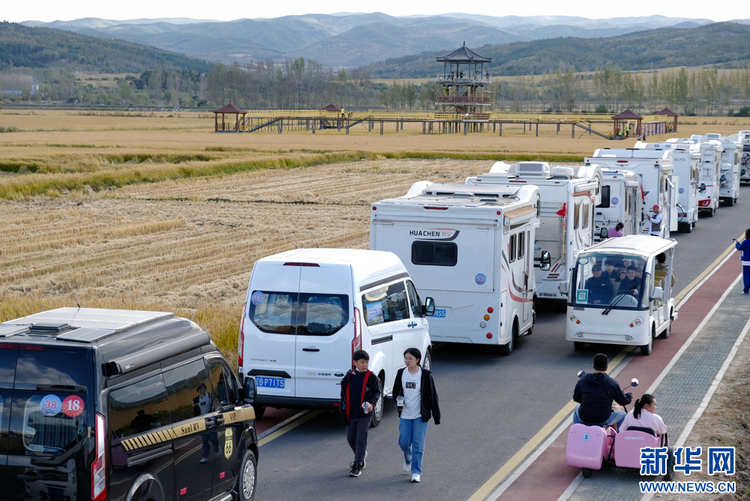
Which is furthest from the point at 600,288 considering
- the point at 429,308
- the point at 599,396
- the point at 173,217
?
the point at 173,217

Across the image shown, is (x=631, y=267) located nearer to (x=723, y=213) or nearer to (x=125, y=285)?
(x=125, y=285)

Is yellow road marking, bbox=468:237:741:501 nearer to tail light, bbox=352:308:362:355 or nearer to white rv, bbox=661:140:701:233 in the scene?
tail light, bbox=352:308:362:355

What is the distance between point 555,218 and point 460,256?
209 inches

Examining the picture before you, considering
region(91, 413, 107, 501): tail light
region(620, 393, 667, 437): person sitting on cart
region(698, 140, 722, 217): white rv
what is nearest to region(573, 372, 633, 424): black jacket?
region(620, 393, 667, 437): person sitting on cart

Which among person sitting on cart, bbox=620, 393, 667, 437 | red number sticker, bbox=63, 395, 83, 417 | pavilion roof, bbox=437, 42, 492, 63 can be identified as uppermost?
pavilion roof, bbox=437, 42, 492, 63

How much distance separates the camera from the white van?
39.4ft

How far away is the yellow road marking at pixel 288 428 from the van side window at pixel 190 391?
3494 mm

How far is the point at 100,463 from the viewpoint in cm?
680

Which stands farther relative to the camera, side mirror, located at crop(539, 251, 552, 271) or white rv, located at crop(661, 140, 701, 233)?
white rv, located at crop(661, 140, 701, 233)

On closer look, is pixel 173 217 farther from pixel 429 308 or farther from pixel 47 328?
pixel 47 328

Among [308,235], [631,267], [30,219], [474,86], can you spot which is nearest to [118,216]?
[30,219]

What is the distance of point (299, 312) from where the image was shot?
12.1 m

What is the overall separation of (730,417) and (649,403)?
10.4 ft

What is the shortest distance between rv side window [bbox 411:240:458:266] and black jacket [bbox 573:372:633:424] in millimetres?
5928
